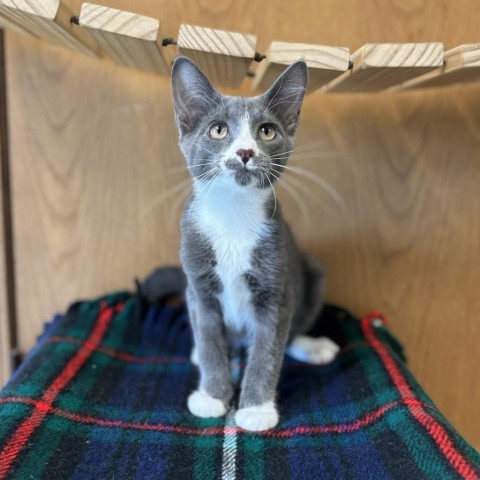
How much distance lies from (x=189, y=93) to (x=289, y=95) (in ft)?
0.66

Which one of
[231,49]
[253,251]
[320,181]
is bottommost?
[253,251]

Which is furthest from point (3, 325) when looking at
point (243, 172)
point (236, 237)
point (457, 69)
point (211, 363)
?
point (457, 69)

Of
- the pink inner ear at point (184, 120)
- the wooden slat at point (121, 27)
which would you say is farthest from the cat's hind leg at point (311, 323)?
the wooden slat at point (121, 27)

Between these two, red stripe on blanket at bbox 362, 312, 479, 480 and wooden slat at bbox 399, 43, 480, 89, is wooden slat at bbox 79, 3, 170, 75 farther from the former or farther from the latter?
red stripe on blanket at bbox 362, 312, 479, 480

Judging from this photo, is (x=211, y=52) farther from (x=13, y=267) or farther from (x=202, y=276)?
(x=13, y=267)

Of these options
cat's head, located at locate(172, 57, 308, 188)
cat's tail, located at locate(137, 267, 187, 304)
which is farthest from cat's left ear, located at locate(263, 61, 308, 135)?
cat's tail, located at locate(137, 267, 187, 304)

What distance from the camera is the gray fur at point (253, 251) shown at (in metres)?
0.87

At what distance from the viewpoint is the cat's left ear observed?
0.86 meters

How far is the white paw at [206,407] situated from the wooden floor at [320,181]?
1.63 ft

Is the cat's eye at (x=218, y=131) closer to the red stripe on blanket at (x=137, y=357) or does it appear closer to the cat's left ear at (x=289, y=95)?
the cat's left ear at (x=289, y=95)

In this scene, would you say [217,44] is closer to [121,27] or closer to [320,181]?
[121,27]

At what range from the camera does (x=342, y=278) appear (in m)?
1.34

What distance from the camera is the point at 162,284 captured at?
128cm

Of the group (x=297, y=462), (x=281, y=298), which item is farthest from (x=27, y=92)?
(x=297, y=462)
